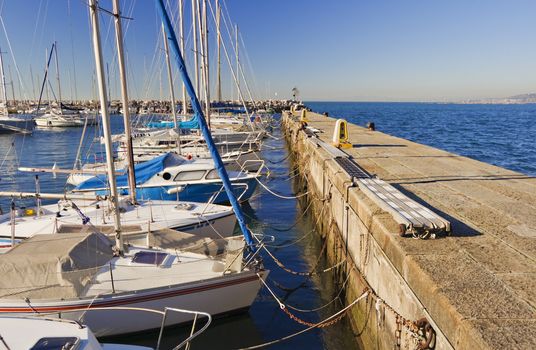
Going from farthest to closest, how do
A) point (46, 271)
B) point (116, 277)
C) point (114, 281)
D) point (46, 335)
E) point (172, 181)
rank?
point (172, 181) → point (116, 277) → point (114, 281) → point (46, 271) → point (46, 335)

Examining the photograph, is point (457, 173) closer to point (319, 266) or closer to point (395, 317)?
point (319, 266)

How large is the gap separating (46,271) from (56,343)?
315 centimetres

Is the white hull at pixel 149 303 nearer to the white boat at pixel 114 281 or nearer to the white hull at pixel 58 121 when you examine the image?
the white boat at pixel 114 281

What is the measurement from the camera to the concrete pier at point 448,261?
4.00m

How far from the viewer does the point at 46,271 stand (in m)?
7.01

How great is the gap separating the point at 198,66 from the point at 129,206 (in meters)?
15.8

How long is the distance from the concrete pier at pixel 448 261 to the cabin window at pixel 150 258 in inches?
165

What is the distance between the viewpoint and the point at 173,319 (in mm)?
7902

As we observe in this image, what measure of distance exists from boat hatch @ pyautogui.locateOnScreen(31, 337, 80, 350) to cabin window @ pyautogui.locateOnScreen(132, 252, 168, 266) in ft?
12.2

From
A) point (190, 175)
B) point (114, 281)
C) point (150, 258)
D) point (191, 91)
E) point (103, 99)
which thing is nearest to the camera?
point (114, 281)

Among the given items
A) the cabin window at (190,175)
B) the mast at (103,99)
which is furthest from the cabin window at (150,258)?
the cabin window at (190,175)

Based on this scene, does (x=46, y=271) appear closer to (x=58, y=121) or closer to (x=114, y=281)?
(x=114, y=281)

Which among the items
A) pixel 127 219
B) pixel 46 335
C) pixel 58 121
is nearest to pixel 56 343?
pixel 46 335

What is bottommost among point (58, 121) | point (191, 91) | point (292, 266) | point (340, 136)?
point (292, 266)
